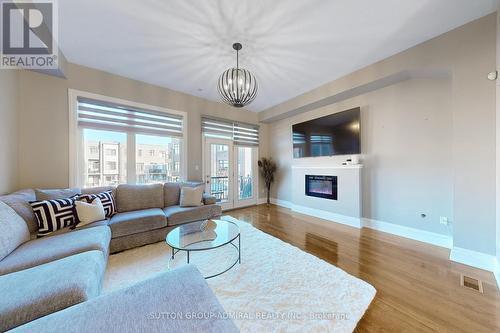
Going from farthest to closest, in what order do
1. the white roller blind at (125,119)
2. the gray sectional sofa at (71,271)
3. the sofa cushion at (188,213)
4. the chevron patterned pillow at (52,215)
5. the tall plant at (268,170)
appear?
the tall plant at (268,170), the white roller blind at (125,119), the sofa cushion at (188,213), the chevron patterned pillow at (52,215), the gray sectional sofa at (71,271)

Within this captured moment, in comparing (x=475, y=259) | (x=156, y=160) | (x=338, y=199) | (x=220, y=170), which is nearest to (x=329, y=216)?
(x=338, y=199)

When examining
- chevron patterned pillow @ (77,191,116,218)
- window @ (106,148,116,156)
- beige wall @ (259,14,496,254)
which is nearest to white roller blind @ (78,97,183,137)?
window @ (106,148,116,156)

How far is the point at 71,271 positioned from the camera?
4.26ft

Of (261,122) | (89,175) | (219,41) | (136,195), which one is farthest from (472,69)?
(89,175)

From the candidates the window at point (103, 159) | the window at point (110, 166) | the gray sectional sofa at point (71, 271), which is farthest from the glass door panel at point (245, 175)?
the window at point (110, 166)

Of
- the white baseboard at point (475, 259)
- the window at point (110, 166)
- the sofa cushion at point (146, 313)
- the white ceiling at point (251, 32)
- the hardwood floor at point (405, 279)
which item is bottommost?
the hardwood floor at point (405, 279)

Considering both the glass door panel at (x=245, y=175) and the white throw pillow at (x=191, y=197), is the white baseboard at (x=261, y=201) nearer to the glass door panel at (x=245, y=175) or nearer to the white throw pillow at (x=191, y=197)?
the glass door panel at (x=245, y=175)

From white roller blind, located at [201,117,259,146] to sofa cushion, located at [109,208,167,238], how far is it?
7.81ft

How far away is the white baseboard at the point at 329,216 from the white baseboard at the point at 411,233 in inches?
7.3

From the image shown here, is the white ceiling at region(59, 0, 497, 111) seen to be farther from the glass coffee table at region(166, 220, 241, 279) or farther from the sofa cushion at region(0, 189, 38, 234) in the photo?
the glass coffee table at region(166, 220, 241, 279)

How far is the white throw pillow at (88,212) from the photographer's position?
2312mm

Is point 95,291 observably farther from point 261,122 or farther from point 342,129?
point 261,122

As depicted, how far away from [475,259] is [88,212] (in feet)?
15.6

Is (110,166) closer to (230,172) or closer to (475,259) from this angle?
(230,172)
